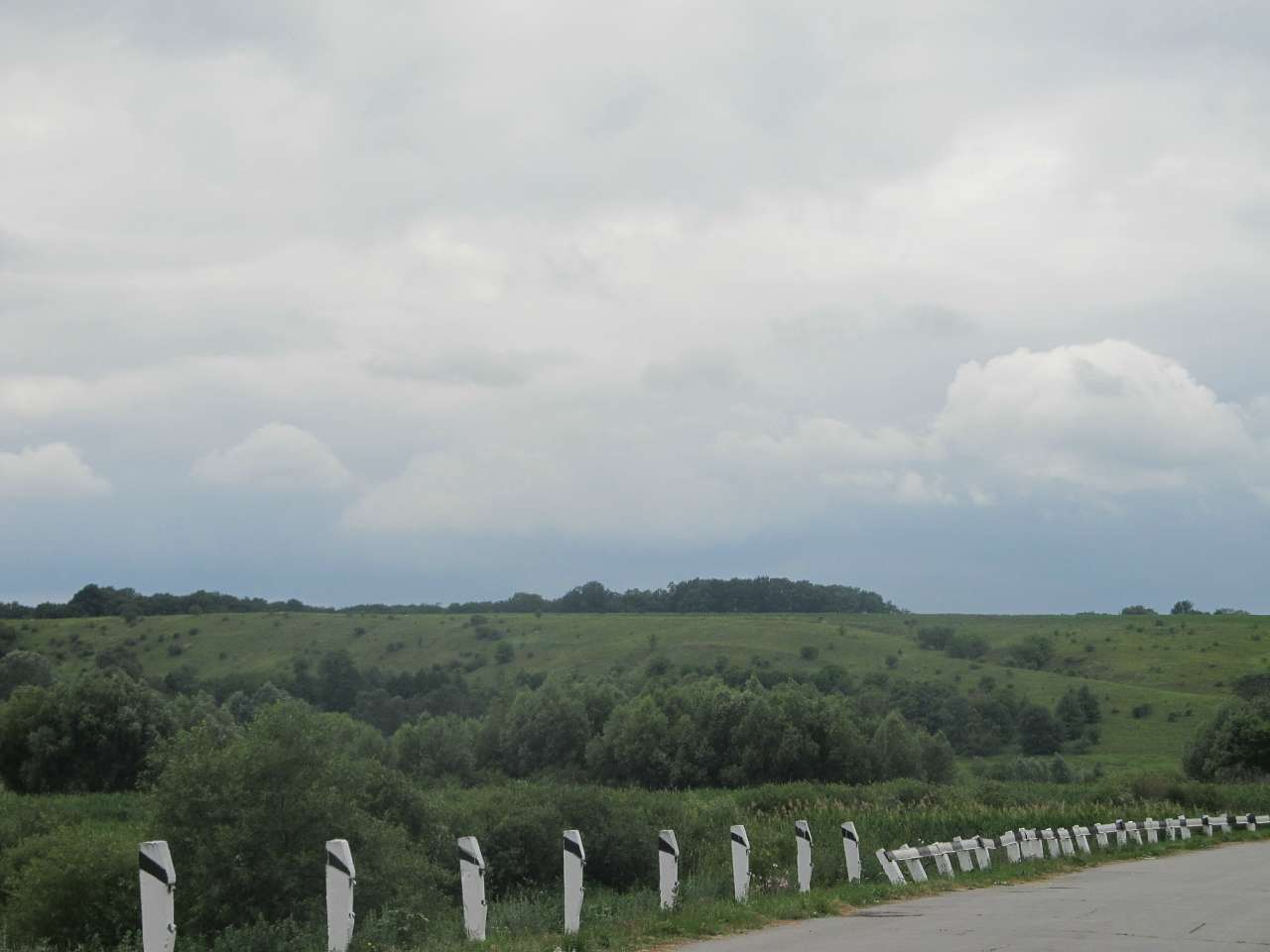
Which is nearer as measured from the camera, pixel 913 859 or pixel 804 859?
pixel 804 859

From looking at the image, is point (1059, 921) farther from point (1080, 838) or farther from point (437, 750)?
point (437, 750)

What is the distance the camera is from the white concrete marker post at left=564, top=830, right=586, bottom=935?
13336 millimetres

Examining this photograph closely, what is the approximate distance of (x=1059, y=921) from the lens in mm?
14391

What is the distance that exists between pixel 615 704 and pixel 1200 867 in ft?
209

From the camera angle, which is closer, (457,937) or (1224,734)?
(457,937)

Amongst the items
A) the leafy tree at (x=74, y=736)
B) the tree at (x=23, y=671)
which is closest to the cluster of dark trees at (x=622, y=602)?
the tree at (x=23, y=671)

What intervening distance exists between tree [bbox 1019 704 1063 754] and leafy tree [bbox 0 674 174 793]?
220 feet

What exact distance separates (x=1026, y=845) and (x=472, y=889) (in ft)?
48.5

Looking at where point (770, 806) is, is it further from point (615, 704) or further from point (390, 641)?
→ point (390, 641)

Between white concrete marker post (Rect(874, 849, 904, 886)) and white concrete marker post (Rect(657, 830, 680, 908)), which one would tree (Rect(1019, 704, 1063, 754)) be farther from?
white concrete marker post (Rect(657, 830, 680, 908))

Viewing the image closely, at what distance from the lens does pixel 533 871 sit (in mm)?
31250

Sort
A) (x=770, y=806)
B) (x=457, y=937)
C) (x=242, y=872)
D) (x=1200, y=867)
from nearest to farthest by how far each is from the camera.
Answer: (x=457, y=937) → (x=242, y=872) → (x=1200, y=867) → (x=770, y=806)

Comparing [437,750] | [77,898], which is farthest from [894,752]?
[77,898]

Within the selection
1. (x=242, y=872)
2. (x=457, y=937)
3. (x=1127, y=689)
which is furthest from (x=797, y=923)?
(x=1127, y=689)
